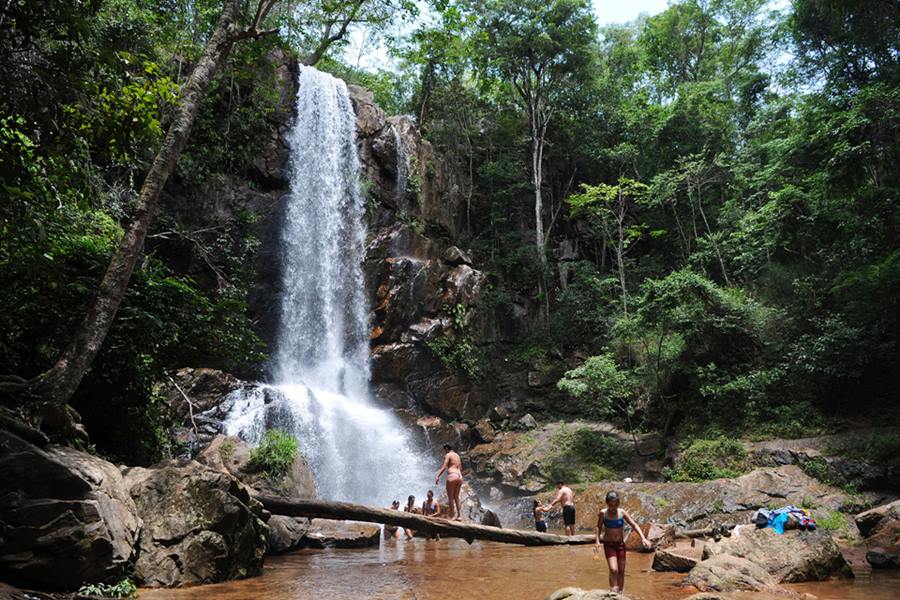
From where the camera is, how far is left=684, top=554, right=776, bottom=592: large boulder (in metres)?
6.05

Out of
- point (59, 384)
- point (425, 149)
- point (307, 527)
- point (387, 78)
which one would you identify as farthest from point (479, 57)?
point (59, 384)

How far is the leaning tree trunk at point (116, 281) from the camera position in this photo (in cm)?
575

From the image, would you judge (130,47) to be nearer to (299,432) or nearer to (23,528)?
(299,432)

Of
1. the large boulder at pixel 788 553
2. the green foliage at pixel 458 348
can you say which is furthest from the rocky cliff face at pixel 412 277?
the large boulder at pixel 788 553

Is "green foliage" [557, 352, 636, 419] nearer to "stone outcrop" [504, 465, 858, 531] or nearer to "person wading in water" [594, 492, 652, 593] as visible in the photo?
"stone outcrop" [504, 465, 858, 531]

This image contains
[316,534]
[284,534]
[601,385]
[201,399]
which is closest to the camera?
[284,534]

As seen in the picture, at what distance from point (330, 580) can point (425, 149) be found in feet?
66.0

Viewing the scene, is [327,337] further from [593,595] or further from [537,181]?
[593,595]

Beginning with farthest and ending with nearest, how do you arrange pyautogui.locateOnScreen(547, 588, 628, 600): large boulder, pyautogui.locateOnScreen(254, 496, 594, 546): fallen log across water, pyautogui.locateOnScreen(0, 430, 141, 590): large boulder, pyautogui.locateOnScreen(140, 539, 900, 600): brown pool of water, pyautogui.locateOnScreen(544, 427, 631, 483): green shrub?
pyautogui.locateOnScreen(544, 427, 631, 483): green shrub → pyautogui.locateOnScreen(254, 496, 594, 546): fallen log across water → pyautogui.locateOnScreen(140, 539, 900, 600): brown pool of water → pyautogui.locateOnScreen(0, 430, 141, 590): large boulder → pyautogui.locateOnScreen(547, 588, 628, 600): large boulder

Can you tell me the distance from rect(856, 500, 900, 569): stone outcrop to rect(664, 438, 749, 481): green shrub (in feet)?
15.4

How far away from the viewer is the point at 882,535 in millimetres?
8195

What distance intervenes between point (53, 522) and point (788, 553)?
319 inches

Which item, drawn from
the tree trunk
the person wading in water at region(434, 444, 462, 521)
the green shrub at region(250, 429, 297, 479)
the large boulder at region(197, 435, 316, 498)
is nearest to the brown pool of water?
the person wading in water at region(434, 444, 462, 521)

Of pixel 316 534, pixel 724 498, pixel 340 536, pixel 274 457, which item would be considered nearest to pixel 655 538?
pixel 724 498
